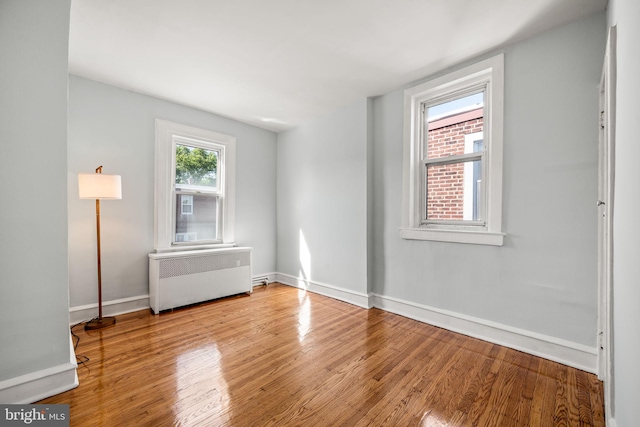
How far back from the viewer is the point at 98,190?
8.73 ft

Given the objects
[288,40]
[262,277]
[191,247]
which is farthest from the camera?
[262,277]

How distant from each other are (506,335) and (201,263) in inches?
136

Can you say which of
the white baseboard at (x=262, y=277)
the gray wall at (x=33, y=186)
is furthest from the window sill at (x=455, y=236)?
the gray wall at (x=33, y=186)

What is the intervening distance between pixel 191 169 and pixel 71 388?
2746 mm

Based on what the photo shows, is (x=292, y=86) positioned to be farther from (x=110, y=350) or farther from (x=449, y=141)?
(x=110, y=350)

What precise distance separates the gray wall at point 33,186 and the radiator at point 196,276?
1.47 meters

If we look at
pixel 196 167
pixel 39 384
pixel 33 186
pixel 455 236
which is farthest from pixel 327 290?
pixel 33 186

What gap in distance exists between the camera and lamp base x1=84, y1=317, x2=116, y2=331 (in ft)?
9.10

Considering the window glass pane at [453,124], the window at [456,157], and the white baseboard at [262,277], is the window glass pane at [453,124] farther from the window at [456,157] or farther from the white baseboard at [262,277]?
the white baseboard at [262,277]

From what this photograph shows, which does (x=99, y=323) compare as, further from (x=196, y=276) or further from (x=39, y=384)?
(x=39, y=384)

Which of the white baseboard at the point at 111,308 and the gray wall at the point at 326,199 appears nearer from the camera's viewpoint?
the white baseboard at the point at 111,308

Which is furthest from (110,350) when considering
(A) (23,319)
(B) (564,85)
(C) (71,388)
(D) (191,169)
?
(B) (564,85)

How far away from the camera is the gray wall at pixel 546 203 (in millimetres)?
2047

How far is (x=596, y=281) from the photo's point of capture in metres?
2.02
